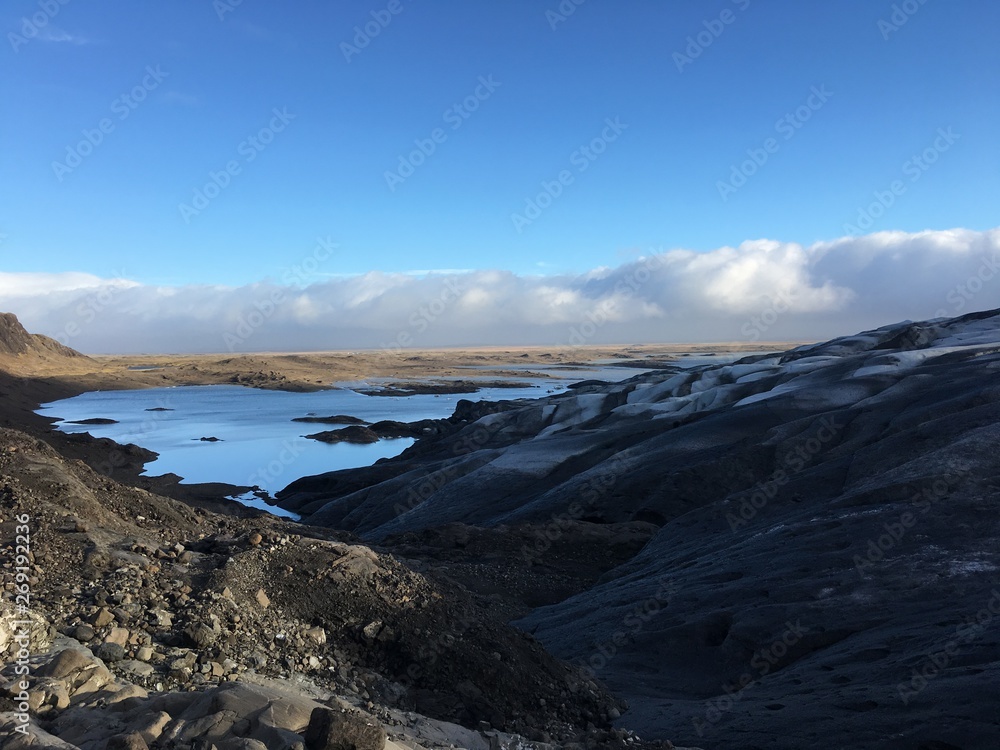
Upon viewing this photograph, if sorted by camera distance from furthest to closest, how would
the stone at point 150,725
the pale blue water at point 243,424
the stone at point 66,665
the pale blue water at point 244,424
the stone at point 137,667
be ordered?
the pale blue water at point 243,424
the pale blue water at point 244,424
the stone at point 137,667
the stone at point 66,665
the stone at point 150,725

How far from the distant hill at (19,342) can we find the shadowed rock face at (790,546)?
281 ft

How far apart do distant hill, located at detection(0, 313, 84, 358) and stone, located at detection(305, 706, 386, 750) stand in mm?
101517

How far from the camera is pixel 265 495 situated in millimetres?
30562

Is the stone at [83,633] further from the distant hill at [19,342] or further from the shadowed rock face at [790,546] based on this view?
the distant hill at [19,342]

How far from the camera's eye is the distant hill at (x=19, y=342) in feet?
299

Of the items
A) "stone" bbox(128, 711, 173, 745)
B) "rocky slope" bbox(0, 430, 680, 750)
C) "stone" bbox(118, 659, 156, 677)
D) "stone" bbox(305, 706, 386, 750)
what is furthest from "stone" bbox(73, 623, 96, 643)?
"stone" bbox(305, 706, 386, 750)

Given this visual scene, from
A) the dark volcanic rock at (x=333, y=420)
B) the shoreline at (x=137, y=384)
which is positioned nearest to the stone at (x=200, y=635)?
the shoreline at (x=137, y=384)

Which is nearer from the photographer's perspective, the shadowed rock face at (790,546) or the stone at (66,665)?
the stone at (66,665)

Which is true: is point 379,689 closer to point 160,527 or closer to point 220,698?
point 220,698

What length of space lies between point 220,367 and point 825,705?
384ft

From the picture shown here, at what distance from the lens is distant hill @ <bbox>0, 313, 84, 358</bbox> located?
299ft

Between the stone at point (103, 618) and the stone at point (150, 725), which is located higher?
the stone at point (103, 618)

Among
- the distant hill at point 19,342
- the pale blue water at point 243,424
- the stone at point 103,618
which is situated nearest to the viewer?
the stone at point 103,618

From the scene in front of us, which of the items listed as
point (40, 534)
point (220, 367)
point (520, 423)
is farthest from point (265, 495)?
point (220, 367)
